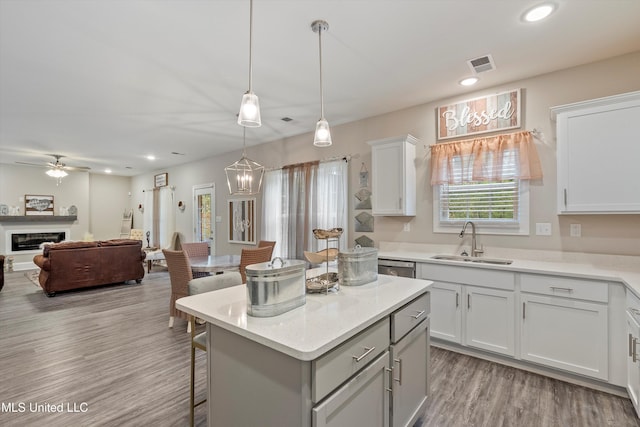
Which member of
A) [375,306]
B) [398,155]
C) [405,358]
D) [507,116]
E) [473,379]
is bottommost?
[473,379]

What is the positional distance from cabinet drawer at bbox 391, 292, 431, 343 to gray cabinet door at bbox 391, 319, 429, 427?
41 mm

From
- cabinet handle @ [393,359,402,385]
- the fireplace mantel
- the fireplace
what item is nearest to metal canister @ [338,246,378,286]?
cabinet handle @ [393,359,402,385]

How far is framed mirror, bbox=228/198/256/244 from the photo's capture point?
19.4 ft

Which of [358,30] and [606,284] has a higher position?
[358,30]

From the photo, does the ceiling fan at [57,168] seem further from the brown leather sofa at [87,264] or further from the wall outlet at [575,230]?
the wall outlet at [575,230]

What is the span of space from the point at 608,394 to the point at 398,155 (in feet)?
9.01

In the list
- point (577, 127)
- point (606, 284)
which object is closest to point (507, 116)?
point (577, 127)

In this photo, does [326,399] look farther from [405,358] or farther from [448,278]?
[448,278]

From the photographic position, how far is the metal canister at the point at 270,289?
4.48ft

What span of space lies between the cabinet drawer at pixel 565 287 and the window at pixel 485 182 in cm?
72

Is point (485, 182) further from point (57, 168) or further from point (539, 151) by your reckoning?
point (57, 168)

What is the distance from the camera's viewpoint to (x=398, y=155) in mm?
3590

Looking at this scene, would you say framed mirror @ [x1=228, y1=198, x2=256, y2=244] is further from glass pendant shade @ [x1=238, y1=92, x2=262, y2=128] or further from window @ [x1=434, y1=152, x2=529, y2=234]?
glass pendant shade @ [x1=238, y1=92, x2=262, y2=128]

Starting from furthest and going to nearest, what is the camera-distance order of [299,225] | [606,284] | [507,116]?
[299,225], [507,116], [606,284]
